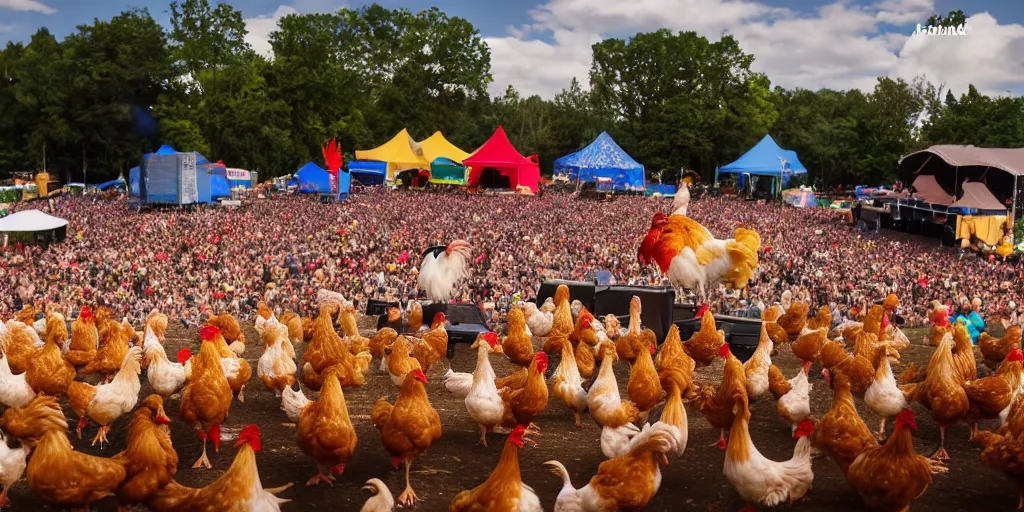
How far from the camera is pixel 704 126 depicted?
192 feet

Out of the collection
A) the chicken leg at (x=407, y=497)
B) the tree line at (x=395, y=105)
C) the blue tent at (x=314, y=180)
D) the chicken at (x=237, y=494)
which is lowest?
the chicken leg at (x=407, y=497)

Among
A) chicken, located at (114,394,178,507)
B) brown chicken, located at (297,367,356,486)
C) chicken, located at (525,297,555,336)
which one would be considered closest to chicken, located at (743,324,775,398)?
chicken, located at (525,297,555,336)

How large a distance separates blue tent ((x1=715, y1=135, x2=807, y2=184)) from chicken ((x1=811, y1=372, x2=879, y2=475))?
38.9 m

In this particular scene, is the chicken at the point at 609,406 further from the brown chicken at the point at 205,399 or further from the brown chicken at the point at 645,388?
the brown chicken at the point at 205,399

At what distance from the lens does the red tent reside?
45.3 m

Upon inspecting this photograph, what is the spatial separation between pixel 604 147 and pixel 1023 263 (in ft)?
98.7

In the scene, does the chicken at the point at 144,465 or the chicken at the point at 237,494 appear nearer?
the chicken at the point at 237,494

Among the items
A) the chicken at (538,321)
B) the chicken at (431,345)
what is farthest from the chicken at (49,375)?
the chicken at (538,321)

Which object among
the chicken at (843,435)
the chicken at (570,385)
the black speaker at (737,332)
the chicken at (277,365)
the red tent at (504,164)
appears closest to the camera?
the chicken at (843,435)

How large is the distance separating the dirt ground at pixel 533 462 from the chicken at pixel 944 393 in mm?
443

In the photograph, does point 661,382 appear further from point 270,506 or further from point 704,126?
point 704,126

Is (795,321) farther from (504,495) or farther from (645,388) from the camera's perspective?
(504,495)

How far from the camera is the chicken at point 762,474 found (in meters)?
6.38

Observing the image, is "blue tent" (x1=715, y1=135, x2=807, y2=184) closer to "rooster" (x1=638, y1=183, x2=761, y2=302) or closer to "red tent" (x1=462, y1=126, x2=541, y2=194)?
"red tent" (x1=462, y1=126, x2=541, y2=194)
